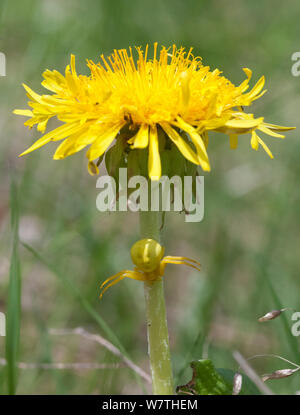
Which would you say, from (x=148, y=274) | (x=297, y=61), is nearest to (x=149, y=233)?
(x=148, y=274)

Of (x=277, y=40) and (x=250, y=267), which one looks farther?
(x=277, y=40)

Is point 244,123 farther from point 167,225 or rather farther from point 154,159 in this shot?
point 167,225

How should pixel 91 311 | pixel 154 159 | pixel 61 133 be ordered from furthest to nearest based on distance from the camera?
pixel 91 311 → pixel 61 133 → pixel 154 159

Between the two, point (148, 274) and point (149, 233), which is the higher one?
point (149, 233)

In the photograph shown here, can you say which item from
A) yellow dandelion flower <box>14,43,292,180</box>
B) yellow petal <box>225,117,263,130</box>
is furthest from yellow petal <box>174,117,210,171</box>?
yellow petal <box>225,117,263,130</box>

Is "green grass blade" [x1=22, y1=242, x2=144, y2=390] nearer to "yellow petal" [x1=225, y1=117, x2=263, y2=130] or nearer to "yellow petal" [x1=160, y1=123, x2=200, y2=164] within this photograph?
"yellow petal" [x1=160, y1=123, x2=200, y2=164]

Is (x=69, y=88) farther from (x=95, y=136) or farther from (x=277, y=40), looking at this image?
(x=277, y=40)

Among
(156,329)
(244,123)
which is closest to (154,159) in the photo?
(244,123)
